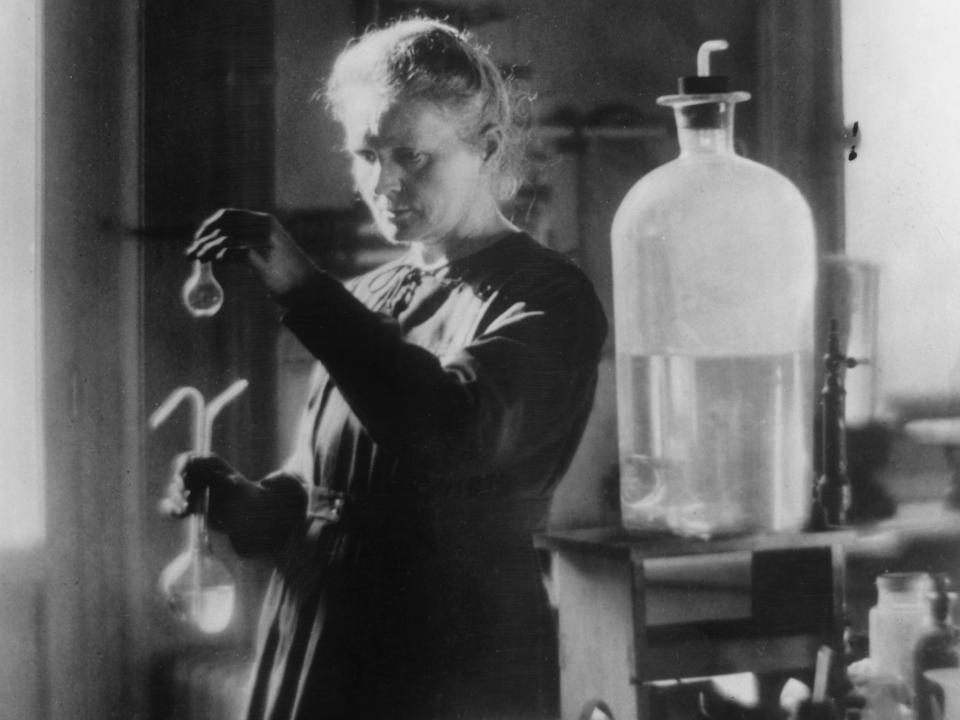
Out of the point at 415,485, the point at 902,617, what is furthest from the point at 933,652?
the point at 415,485

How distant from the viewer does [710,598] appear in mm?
1160

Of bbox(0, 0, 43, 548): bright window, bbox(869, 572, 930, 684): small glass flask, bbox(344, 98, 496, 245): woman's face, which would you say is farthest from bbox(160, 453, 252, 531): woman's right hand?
bbox(869, 572, 930, 684): small glass flask

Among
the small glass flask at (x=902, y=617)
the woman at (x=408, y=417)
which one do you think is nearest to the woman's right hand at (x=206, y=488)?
the woman at (x=408, y=417)

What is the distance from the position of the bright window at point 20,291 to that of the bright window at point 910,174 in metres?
0.83

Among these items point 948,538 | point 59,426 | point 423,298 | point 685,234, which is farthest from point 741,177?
point 59,426

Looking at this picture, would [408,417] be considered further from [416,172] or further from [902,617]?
[902,617]

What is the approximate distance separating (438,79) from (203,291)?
0.29 meters

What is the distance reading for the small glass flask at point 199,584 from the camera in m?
1.00

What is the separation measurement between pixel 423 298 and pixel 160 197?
25 cm

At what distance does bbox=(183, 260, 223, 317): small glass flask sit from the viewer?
0.99m

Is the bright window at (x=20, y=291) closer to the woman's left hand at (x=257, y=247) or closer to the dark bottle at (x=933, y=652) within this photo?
the woman's left hand at (x=257, y=247)

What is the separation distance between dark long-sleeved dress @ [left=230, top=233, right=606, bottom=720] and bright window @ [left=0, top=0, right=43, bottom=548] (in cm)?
19

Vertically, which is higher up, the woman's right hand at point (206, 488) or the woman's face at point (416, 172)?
the woman's face at point (416, 172)

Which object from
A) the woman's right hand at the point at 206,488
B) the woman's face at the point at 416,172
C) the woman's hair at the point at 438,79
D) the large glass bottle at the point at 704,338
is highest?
the woman's hair at the point at 438,79
